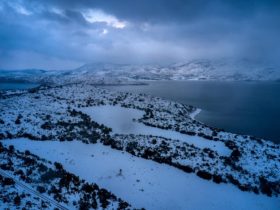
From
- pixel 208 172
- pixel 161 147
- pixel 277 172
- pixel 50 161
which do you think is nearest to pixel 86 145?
pixel 50 161

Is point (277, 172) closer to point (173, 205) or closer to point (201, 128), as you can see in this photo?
point (173, 205)

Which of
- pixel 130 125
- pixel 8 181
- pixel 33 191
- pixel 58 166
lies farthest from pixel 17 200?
pixel 130 125

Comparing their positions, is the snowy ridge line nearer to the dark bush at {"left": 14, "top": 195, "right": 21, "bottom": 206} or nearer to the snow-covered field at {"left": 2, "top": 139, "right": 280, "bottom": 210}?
the dark bush at {"left": 14, "top": 195, "right": 21, "bottom": 206}

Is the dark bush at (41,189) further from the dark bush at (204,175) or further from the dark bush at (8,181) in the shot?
the dark bush at (204,175)

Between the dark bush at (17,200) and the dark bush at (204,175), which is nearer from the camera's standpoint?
the dark bush at (17,200)

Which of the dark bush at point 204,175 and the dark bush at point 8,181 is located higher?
the dark bush at point 8,181

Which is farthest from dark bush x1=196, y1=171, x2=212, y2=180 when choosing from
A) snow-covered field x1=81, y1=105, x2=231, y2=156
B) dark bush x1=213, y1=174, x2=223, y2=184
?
snow-covered field x1=81, y1=105, x2=231, y2=156

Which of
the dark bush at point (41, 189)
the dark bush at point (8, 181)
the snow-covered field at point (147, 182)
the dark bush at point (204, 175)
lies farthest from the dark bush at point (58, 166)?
the dark bush at point (204, 175)

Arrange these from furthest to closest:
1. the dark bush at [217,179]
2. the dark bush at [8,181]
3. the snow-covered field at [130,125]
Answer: the snow-covered field at [130,125] < the dark bush at [217,179] < the dark bush at [8,181]
